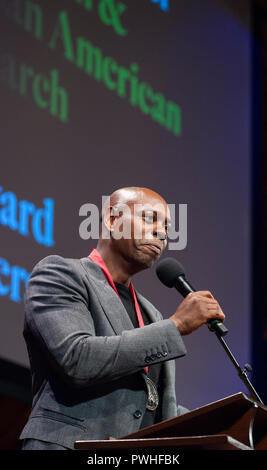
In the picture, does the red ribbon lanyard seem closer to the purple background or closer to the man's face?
the man's face

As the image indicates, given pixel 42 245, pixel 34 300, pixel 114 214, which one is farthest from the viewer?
pixel 42 245

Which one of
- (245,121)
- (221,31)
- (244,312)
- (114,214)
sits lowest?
(244,312)

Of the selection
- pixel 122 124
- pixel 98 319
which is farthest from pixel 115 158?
pixel 98 319

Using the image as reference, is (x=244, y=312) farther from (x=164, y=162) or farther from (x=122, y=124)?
(x=122, y=124)

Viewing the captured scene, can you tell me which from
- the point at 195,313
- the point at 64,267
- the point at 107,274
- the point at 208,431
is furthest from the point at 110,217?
the point at 208,431

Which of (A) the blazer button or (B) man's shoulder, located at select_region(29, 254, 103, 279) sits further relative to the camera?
(B) man's shoulder, located at select_region(29, 254, 103, 279)

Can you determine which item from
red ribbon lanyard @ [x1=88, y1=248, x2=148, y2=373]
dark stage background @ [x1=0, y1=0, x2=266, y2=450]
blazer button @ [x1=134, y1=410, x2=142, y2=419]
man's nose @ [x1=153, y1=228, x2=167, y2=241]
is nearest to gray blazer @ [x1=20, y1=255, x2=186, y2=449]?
blazer button @ [x1=134, y1=410, x2=142, y2=419]

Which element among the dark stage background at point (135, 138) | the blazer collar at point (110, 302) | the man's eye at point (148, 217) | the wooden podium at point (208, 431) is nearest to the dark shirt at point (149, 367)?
the blazer collar at point (110, 302)

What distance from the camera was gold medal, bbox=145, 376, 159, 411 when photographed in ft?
7.24

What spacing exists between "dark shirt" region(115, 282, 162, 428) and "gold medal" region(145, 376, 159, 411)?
2 centimetres

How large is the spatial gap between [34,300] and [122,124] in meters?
2.50

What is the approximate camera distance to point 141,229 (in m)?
2.42

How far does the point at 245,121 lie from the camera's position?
5766 mm

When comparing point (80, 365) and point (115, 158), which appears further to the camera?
point (115, 158)
